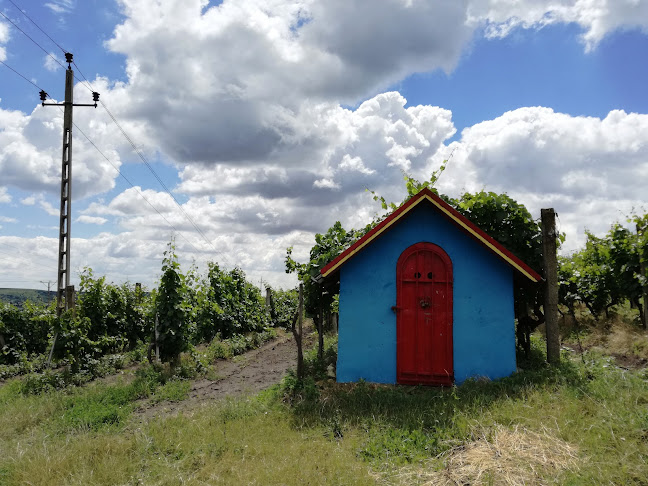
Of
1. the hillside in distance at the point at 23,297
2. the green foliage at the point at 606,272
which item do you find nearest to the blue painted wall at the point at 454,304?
the green foliage at the point at 606,272

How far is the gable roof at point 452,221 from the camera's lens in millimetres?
8875

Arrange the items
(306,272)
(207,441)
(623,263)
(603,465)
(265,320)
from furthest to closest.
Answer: (265,320) < (623,263) < (306,272) < (207,441) < (603,465)

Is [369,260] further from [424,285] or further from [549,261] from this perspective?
[549,261]

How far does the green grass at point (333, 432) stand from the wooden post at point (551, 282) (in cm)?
63

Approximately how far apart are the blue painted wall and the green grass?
19.7 inches

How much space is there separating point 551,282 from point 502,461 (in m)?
5.24

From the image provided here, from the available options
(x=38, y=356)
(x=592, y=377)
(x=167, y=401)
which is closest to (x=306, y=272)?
(x=167, y=401)

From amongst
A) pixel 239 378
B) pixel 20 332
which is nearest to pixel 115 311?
pixel 20 332

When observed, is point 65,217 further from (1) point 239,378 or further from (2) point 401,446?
(2) point 401,446

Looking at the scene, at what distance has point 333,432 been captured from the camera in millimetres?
6992

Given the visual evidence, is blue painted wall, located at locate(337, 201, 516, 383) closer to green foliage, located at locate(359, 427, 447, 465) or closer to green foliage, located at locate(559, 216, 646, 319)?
green foliage, located at locate(359, 427, 447, 465)

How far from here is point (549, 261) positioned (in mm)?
9703

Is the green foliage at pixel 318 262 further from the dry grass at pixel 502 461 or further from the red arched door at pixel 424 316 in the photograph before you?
the dry grass at pixel 502 461

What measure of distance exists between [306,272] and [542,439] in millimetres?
6912
